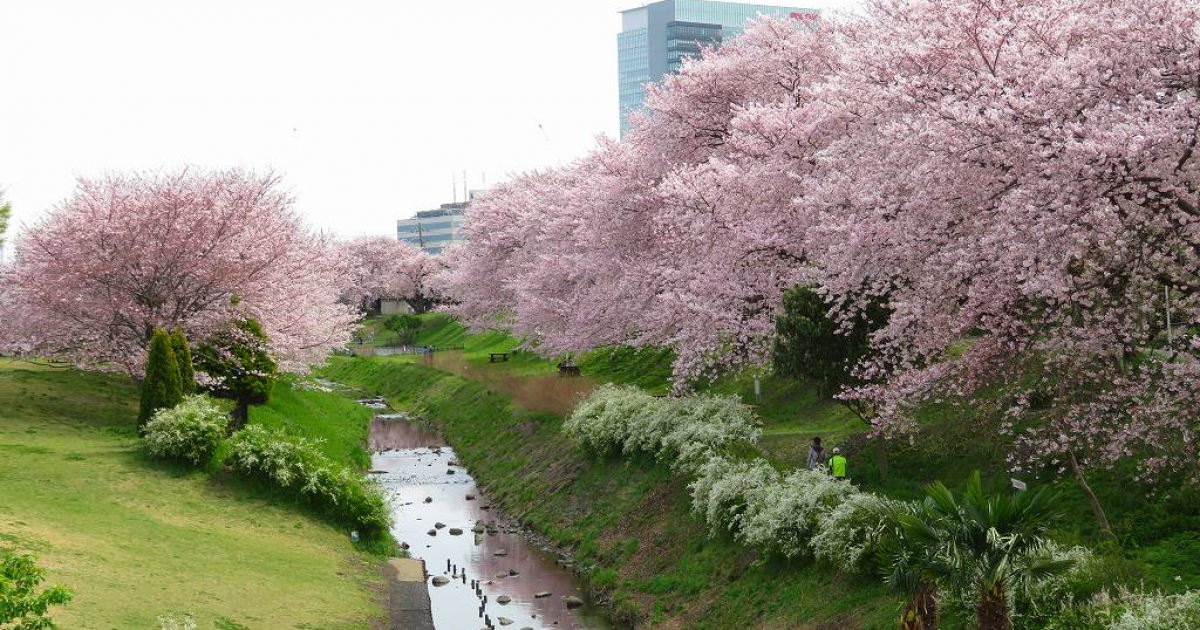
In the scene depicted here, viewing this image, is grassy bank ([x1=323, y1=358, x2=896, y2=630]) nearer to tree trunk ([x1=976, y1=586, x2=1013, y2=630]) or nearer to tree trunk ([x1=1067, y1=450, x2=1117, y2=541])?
tree trunk ([x1=976, y1=586, x2=1013, y2=630])

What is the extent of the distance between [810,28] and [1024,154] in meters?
20.9

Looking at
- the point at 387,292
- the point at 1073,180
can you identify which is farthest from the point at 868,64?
the point at 387,292

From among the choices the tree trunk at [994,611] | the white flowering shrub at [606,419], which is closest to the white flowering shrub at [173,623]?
the tree trunk at [994,611]

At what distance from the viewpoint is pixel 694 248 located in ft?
102

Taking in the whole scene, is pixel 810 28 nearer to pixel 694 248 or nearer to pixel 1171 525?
pixel 694 248

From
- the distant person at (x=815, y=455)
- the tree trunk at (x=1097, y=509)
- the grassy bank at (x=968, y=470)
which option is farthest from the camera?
the distant person at (x=815, y=455)

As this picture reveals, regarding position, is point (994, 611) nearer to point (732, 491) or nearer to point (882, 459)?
point (882, 459)

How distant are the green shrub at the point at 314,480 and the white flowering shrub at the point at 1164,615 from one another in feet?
64.0

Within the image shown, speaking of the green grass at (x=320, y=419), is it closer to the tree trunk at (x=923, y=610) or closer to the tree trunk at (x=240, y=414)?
the tree trunk at (x=240, y=414)

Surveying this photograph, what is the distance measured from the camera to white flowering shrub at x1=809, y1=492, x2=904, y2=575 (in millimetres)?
18234

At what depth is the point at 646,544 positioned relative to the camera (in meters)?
26.7

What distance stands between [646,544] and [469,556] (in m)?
6.02

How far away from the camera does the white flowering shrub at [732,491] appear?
2300 cm

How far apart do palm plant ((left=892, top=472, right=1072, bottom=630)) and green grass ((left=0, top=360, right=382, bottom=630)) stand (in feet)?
35.5
